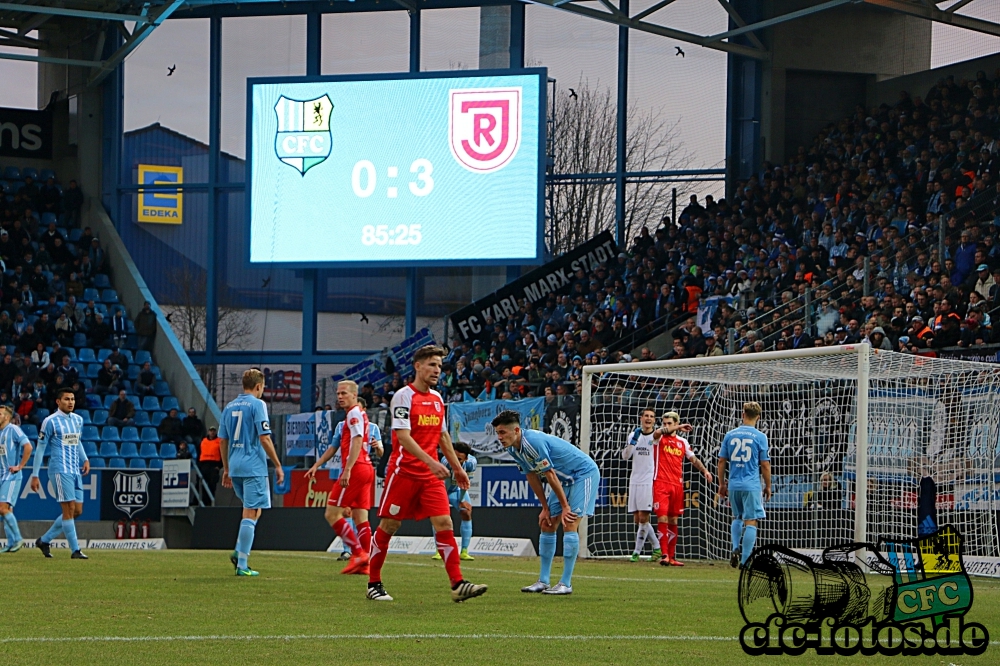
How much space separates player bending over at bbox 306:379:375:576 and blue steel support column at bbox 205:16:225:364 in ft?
70.7

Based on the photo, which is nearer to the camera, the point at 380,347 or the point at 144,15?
the point at 144,15

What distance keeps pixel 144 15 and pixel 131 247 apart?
295 inches

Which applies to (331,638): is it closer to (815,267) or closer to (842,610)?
(842,610)

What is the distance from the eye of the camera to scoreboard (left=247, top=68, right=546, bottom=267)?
2981cm

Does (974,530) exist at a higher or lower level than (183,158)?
lower

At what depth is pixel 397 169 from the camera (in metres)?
30.9

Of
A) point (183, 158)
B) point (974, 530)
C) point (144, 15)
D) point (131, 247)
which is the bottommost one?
point (974, 530)

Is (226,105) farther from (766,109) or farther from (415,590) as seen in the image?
(415,590)

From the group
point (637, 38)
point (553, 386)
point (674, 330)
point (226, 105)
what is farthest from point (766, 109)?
point (226, 105)

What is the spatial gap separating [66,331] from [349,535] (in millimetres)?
20304

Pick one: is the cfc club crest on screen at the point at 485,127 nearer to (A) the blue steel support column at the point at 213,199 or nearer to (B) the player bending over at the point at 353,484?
(A) the blue steel support column at the point at 213,199

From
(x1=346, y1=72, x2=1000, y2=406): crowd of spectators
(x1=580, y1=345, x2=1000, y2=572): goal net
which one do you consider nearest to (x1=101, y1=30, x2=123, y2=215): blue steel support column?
(x1=346, y1=72, x2=1000, y2=406): crowd of spectators

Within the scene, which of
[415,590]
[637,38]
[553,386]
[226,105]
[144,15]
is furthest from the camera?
[226,105]

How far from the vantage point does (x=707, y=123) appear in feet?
109
